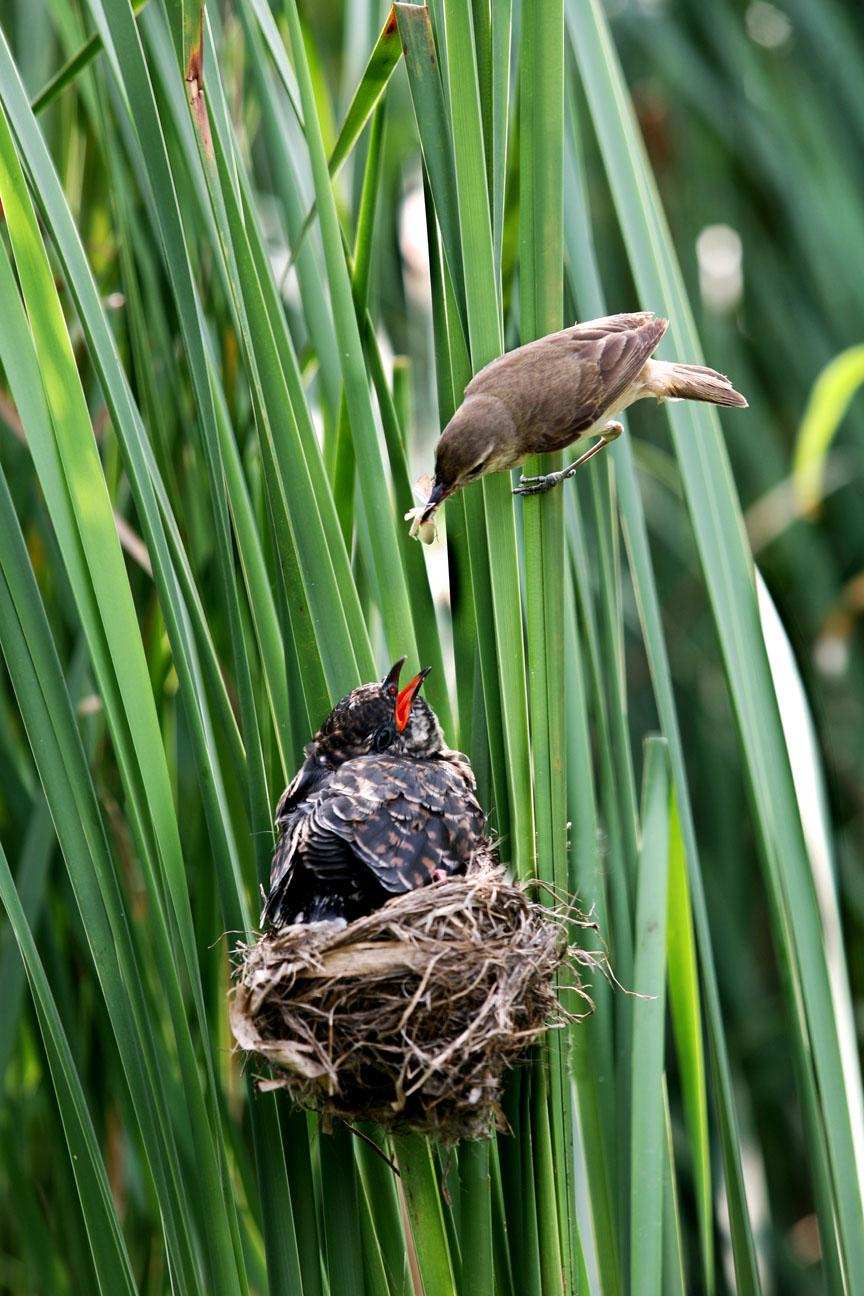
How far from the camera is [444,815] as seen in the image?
1059 millimetres

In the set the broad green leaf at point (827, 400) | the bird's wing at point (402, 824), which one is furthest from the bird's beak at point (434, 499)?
the broad green leaf at point (827, 400)

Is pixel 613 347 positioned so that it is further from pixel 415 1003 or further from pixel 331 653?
pixel 415 1003

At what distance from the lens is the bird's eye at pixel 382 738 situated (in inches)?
48.3

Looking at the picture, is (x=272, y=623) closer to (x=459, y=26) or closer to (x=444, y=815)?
(x=444, y=815)

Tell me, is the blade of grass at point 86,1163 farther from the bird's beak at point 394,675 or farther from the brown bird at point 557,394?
the brown bird at point 557,394

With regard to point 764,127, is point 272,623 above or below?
below

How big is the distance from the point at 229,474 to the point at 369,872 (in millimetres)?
340

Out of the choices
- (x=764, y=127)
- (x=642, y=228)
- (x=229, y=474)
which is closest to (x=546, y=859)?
(x=229, y=474)

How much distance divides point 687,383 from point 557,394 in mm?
168

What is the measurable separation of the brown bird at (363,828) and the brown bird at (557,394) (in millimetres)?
181

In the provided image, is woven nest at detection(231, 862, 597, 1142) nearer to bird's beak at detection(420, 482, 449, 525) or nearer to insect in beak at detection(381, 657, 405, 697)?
insect in beak at detection(381, 657, 405, 697)

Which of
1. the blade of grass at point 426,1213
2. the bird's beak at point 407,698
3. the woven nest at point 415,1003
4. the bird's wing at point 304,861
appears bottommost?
the blade of grass at point 426,1213

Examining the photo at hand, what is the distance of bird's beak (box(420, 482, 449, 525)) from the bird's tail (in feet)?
0.76

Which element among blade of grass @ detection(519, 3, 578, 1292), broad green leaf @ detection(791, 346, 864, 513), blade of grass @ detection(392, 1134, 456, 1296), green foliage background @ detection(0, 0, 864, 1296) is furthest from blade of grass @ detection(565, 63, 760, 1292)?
broad green leaf @ detection(791, 346, 864, 513)
